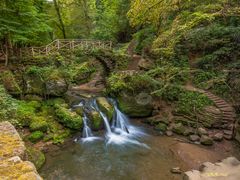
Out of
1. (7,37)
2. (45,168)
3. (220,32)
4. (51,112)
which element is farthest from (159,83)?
(7,37)

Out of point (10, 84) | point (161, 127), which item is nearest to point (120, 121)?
point (161, 127)

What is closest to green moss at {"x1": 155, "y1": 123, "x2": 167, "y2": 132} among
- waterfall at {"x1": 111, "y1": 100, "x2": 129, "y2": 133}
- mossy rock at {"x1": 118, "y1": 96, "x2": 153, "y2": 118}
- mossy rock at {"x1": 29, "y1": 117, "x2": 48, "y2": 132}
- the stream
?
the stream

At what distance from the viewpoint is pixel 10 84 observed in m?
12.1

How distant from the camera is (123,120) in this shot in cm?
1264

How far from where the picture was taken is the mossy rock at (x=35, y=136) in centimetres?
962

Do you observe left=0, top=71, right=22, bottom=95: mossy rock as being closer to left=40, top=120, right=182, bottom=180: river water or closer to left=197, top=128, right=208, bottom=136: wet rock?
left=40, top=120, right=182, bottom=180: river water

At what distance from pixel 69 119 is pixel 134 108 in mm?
4080

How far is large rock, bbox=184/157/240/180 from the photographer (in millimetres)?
6242

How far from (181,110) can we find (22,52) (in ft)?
36.8

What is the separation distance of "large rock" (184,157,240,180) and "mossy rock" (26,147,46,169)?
5468 millimetres

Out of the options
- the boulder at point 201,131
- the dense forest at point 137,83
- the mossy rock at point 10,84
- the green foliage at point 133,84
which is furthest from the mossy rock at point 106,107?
the boulder at point 201,131

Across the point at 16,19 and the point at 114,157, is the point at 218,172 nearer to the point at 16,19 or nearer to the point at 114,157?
the point at 114,157

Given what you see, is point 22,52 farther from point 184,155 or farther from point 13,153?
point 13,153

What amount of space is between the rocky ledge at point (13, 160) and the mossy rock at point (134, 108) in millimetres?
9979
